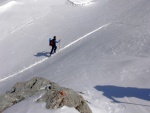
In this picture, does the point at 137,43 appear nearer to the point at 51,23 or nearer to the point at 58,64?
the point at 58,64

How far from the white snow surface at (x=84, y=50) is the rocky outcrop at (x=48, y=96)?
0.99ft

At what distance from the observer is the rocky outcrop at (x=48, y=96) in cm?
1288

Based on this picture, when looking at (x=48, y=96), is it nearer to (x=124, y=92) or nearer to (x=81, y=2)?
(x=124, y=92)

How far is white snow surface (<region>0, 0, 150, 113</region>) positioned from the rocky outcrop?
0.30 m

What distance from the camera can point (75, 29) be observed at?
1195 inches

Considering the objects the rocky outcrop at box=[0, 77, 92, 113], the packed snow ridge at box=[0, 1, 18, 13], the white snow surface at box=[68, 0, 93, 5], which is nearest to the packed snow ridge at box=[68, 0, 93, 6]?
the white snow surface at box=[68, 0, 93, 5]

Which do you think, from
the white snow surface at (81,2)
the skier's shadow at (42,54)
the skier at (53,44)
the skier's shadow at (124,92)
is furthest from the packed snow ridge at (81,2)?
the skier's shadow at (124,92)

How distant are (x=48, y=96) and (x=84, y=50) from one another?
12063 millimetres

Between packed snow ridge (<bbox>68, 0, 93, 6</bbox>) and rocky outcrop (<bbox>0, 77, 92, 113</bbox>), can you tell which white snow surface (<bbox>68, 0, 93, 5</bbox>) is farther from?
rocky outcrop (<bbox>0, 77, 92, 113</bbox>)

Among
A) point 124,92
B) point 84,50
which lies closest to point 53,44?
point 84,50

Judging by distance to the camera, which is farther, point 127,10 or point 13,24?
point 13,24

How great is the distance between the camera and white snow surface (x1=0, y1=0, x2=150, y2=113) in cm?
1571

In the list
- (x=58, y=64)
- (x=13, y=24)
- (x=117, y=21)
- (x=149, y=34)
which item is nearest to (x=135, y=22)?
(x=117, y=21)

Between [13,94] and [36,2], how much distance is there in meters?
23.4
